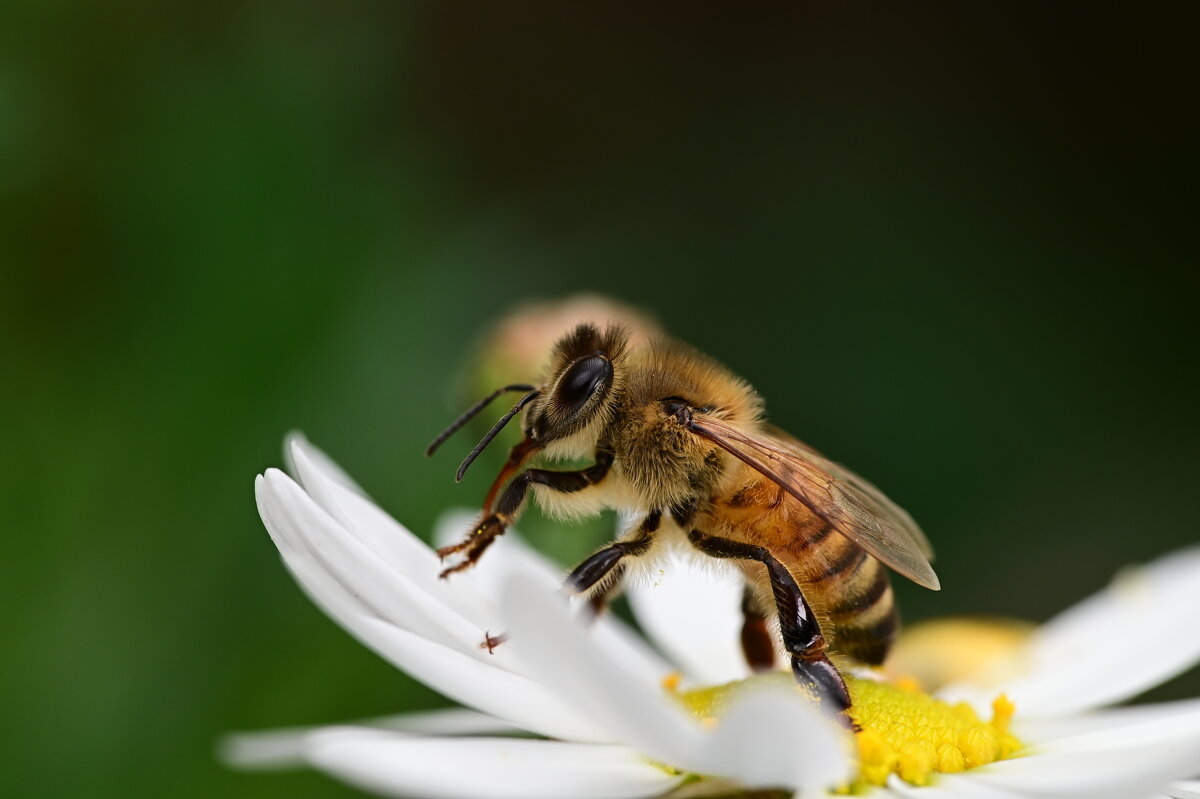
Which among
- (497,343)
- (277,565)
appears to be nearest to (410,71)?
(497,343)

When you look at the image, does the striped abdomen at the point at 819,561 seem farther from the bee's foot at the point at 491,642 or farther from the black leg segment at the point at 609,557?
the bee's foot at the point at 491,642

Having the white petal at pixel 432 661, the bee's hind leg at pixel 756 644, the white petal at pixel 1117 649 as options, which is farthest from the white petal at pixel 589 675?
the white petal at pixel 1117 649

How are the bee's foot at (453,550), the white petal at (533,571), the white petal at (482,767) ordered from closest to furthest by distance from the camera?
the white petal at (482,767)
the bee's foot at (453,550)
the white petal at (533,571)

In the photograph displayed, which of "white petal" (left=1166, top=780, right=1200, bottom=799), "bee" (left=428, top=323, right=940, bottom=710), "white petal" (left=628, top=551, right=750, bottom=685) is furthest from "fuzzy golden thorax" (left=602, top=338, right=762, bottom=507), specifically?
"white petal" (left=1166, top=780, right=1200, bottom=799)

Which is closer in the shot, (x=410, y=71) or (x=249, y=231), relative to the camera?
(x=249, y=231)

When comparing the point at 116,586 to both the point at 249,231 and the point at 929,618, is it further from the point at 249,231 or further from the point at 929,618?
the point at 929,618

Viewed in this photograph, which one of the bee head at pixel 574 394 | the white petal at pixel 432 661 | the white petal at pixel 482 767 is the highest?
the bee head at pixel 574 394

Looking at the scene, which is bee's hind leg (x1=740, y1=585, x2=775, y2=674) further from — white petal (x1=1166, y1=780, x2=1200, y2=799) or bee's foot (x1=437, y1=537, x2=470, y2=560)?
white petal (x1=1166, y1=780, x2=1200, y2=799)
